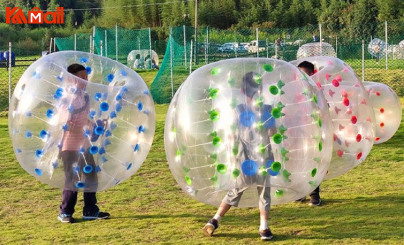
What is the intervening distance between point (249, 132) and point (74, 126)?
160cm

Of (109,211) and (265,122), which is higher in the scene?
(265,122)

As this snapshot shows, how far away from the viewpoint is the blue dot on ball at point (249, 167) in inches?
214

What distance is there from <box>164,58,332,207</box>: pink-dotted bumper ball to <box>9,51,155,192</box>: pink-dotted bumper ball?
71 cm

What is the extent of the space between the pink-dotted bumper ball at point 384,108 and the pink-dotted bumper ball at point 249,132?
3519 mm

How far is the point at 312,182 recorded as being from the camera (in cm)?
575

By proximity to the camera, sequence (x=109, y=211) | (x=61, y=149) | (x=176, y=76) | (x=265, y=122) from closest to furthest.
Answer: (x=265, y=122)
(x=61, y=149)
(x=109, y=211)
(x=176, y=76)

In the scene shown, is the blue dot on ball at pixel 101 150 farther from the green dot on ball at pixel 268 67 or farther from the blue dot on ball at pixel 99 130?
the green dot on ball at pixel 268 67

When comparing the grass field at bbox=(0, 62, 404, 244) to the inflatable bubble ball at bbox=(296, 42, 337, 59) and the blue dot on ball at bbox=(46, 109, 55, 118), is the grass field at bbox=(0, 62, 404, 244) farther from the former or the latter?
the inflatable bubble ball at bbox=(296, 42, 337, 59)

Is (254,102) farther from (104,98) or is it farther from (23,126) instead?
(23,126)

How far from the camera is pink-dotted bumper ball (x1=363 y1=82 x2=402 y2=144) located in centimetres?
914

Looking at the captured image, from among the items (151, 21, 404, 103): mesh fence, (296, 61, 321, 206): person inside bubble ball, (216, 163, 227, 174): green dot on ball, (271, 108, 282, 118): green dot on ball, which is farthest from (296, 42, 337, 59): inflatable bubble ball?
(216, 163, 227, 174): green dot on ball

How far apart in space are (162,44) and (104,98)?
28.2 m

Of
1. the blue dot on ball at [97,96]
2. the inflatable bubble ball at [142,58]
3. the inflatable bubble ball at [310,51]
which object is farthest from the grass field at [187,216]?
the inflatable bubble ball at [142,58]

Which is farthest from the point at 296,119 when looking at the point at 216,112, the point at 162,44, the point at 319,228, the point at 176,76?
the point at 162,44
